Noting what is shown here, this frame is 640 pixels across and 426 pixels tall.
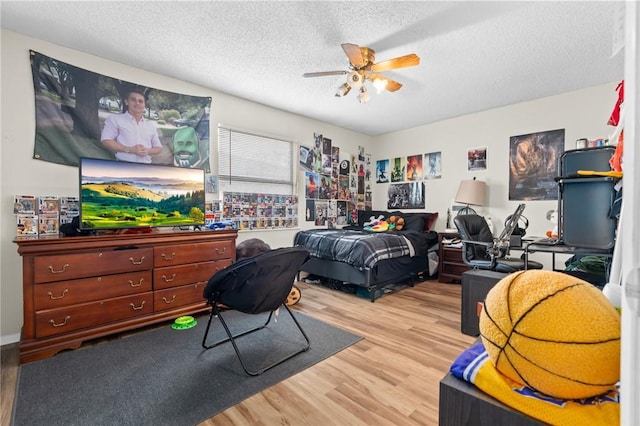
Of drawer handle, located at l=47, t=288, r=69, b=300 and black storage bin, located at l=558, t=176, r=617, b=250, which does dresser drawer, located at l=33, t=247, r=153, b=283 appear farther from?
black storage bin, located at l=558, t=176, r=617, b=250

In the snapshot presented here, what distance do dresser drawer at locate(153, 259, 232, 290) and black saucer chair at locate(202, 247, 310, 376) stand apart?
2.76 ft

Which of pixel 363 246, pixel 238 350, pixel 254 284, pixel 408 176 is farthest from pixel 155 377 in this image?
pixel 408 176

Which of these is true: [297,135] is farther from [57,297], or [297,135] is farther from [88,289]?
[57,297]

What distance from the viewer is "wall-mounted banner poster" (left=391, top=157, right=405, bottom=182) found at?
16.7 ft

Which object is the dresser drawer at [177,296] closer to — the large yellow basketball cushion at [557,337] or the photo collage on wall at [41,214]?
the photo collage on wall at [41,214]

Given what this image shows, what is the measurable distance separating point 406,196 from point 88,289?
438cm

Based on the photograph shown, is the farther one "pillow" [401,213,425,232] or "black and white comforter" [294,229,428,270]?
"pillow" [401,213,425,232]

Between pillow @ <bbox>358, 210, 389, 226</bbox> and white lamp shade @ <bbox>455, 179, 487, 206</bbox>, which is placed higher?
white lamp shade @ <bbox>455, 179, 487, 206</bbox>

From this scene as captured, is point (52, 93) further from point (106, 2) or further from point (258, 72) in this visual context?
point (258, 72)

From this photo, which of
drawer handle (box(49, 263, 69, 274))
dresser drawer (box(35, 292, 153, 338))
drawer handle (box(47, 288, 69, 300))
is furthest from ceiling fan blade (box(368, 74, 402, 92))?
drawer handle (box(47, 288, 69, 300))

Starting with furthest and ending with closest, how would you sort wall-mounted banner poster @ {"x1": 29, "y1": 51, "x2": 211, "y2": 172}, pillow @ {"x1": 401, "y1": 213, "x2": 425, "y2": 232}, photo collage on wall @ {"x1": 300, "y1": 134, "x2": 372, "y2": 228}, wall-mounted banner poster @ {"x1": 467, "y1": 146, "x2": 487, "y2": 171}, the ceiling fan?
photo collage on wall @ {"x1": 300, "y1": 134, "x2": 372, "y2": 228} → pillow @ {"x1": 401, "y1": 213, "x2": 425, "y2": 232} → wall-mounted banner poster @ {"x1": 467, "y1": 146, "x2": 487, "y2": 171} → wall-mounted banner poster @ {"x1": 29, "y1": 51, "x2": 211, "y2": 172} → the ceiling fan

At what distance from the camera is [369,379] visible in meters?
1.77

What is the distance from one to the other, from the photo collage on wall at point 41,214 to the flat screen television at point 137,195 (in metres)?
0.39

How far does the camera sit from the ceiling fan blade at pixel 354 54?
220 centimetres
